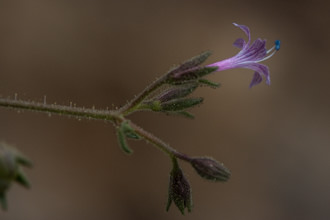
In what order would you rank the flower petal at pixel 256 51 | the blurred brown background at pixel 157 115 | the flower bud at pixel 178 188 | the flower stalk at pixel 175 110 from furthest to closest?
1. the blurred brown background at pixel 157 115
2. the flower petal at pixel 256 51
3. the flower bud at pixel 178 188
4. the flower stalk at pixel 175 110

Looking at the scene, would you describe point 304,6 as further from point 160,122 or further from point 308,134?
point 160,122

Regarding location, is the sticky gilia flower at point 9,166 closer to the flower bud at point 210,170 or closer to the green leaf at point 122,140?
the green leaf at point 122,140

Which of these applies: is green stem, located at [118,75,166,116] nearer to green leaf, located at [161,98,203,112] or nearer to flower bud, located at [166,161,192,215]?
green leaf, located at [161,98,203,112]

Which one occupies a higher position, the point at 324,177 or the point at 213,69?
the point at 324,177

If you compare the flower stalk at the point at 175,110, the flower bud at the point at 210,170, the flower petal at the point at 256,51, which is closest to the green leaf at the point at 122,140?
the flower stalk at the point at 175,110

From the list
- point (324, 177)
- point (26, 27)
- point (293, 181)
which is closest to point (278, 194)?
point (293, 181)
